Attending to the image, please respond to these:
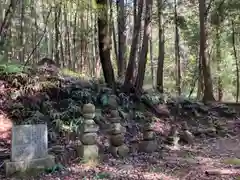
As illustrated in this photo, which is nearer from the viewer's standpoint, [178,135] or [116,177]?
[116,177]

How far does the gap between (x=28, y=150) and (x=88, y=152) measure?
107 centimetres

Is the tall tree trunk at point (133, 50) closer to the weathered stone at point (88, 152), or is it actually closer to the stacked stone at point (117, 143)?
the stacked stone at point (117, 143)

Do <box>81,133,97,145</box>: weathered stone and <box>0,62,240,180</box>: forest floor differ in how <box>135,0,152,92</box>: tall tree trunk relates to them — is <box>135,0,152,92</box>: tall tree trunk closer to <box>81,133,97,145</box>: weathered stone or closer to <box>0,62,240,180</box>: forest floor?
<box>0,62,240,180</box>: forest floor

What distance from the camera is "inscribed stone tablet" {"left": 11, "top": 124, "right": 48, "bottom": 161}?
17.3 feet

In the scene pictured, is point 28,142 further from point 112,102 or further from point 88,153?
point 112,102

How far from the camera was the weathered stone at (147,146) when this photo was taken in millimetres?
6895

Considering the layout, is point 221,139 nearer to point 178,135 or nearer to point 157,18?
point 178,135

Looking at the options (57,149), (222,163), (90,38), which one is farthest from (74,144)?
(90,38)

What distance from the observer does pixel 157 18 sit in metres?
13.2

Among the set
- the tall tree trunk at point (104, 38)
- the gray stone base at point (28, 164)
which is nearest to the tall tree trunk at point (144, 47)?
the tall tree trunk at point (104, 38)

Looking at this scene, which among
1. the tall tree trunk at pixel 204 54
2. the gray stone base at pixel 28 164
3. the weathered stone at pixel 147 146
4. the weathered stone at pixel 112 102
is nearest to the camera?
the gray stone base at pixel 28 164

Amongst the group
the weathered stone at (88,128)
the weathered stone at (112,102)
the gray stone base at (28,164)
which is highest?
the weathered stone at (112,102)

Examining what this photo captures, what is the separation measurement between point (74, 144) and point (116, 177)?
182cm

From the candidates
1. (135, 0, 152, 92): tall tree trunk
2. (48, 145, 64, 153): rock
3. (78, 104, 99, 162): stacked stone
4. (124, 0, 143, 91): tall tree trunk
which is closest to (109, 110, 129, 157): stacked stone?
(78, 104, 99, 162): stacked stone
